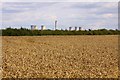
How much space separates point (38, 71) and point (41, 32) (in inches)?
992

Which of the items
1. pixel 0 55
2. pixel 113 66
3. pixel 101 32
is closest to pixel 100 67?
pixel 113 66

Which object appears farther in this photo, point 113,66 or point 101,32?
point 101,32

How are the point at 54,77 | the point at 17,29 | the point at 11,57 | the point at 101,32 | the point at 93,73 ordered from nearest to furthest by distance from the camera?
the point at 54,77 < the point at 93,73 < the point at 11,57 < the point at 17,29 < the point at 101,32

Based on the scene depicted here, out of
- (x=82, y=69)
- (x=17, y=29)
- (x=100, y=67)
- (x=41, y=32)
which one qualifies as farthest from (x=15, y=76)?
(x=41, y=32)

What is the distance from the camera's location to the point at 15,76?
9734 mm

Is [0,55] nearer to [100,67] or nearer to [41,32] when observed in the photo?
[100,67]

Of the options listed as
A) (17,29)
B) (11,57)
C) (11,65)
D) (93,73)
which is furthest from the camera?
(17,29)

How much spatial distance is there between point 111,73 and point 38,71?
226cm

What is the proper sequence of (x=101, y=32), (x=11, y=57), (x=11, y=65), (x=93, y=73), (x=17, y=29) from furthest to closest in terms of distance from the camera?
(x=101, y=32)
(x=17, y=29)
(x=11, y=57)
(x=11, y=65)
(x=93, y=73)

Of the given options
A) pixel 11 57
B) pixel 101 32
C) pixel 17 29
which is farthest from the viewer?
pixel 101 32

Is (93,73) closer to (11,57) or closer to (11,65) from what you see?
(11,65)

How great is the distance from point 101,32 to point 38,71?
105ft

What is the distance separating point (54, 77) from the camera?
9648 millimetres

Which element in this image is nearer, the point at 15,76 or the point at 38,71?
the point at 15,76
